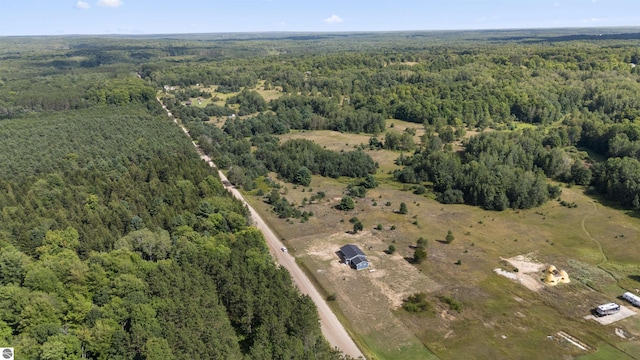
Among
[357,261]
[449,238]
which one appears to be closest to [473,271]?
[449,238]

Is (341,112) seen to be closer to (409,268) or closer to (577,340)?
(409,268)

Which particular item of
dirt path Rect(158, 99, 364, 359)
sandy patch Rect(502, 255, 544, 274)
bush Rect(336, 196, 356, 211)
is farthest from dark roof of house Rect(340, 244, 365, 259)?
sandy patch Rect(502, 255, 544, 274)

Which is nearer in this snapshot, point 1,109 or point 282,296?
point 282,296

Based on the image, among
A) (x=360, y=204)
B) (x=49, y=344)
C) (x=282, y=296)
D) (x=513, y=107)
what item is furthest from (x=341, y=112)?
(x=49, y=344)

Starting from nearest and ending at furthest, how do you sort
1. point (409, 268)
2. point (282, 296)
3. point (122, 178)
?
point (282, 296), point (409, 268), point (122, 178)

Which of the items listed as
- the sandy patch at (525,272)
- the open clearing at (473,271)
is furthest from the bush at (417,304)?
the sandy patch at (525,272)
